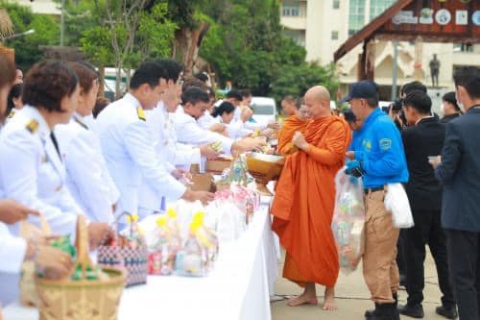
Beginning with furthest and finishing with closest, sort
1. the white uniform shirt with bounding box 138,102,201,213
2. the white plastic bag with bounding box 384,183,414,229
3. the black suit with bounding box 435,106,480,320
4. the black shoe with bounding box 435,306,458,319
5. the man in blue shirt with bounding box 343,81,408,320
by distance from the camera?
1. the black shoe with bounding box 435,306,458,319
2. the man in blue shirt with bounding box 343,81,408,320
3. the white plastic bag with bounding box 384,183,414,229
4. the black suit with bounding box 435,106,480,320
5. the white uniform shirt with bounding box 138,102,201,213

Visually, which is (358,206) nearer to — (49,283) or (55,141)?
(55,141)

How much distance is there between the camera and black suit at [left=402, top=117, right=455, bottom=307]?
6879mm

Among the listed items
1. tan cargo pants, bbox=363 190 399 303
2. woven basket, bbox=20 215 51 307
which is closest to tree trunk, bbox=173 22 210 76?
tan cargo pants, bbox=363 190 399 303

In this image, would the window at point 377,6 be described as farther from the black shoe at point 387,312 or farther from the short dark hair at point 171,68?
the short dark hair at point 171,68

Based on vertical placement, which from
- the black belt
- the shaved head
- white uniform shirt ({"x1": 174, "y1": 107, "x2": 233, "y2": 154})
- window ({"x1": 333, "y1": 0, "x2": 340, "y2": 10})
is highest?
window ({"x1": 333, "y1": 0, "x2": 340, "y2": 10})

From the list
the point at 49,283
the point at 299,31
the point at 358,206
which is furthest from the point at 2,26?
the point at 299,31

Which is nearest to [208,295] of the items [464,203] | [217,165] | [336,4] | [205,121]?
[464,203]

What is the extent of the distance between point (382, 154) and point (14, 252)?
3957 millimetres

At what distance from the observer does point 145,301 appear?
341 cm

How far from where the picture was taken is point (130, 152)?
479 cm

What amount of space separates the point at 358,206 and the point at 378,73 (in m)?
54.3

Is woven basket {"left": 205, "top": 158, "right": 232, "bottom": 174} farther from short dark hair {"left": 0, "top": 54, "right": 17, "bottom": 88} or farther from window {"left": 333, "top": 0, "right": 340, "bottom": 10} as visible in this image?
window {"left": 333, "top": 0, "right": 340, "bottom": 10}

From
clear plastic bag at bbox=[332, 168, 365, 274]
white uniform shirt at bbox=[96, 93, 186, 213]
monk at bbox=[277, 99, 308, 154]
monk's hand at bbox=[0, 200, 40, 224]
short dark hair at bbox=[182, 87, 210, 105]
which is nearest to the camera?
monk's hand at bbox=[0, 200, 40, 224]

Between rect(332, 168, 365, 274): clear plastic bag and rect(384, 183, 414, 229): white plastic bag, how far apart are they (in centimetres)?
24
